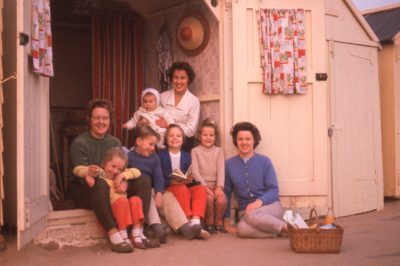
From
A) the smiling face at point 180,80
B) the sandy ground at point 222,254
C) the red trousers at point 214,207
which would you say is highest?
the smiling face at point 180,80

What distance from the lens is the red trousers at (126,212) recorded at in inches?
174

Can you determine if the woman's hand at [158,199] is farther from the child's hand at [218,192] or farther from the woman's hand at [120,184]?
the child's hand at [218,192]

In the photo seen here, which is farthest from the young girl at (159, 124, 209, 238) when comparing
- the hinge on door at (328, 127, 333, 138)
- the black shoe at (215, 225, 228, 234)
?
the hinge on door at (328, 127, 333, 138)

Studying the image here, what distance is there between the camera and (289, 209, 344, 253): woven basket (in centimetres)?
421

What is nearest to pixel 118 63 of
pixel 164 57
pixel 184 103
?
pixel 164 57

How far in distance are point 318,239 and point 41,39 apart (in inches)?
104

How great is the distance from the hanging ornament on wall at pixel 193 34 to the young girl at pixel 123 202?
76.9 inches

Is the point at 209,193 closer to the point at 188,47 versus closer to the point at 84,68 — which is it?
the point at 188,47

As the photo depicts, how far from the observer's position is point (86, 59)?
831cm

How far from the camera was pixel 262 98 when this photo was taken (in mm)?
5699

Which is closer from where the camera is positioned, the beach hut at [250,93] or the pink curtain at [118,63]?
the beach hut at [250,93]

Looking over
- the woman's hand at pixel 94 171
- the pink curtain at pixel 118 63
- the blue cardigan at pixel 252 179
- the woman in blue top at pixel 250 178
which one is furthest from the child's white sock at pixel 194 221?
the pink curtain at pixel 118 63

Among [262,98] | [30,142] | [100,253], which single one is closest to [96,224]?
[100,253]

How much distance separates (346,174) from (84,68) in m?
4.14
